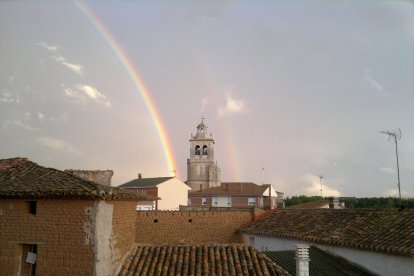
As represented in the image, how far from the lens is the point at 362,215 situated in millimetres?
18484

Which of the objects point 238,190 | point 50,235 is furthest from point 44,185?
point 238,190

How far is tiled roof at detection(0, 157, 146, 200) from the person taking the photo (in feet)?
34.4

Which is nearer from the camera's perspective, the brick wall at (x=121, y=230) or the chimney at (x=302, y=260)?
the brick wall at (x=121, y=230)

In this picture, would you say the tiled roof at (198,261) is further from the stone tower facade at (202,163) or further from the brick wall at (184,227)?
the stone tower facade at (202,163)

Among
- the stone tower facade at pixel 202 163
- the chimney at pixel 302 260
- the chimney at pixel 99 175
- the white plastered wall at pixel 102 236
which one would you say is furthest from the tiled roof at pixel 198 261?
the stone tower facade at pixel 202 163

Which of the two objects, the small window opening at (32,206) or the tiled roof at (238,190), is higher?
the tiled roof at (238,190)

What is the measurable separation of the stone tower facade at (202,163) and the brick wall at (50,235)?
74.6m

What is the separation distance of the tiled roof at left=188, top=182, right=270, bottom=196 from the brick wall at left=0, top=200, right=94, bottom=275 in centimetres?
5275

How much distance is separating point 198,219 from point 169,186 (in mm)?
25232

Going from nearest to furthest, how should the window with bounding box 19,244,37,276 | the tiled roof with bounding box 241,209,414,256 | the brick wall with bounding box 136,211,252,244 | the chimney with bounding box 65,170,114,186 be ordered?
the window with bounding box 19,244,37,276
the tiled roof with bounding box 241,209,414,256
the chimney with bounding box 65,170,114,186
the brick wall with bounding box 136,211,252,244

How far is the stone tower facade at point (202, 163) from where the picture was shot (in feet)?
282

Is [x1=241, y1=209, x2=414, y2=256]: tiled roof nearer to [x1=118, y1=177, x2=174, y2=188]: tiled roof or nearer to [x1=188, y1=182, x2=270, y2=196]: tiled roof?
[x1=118, y1=177, x2=174, y2=188]: tiled roof

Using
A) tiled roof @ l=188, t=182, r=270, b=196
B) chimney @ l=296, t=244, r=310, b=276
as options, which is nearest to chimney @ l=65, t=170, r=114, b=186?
chimney @ l=296, t=244, r=310, b=276

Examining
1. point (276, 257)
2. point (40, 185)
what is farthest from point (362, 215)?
point (40, 185)
